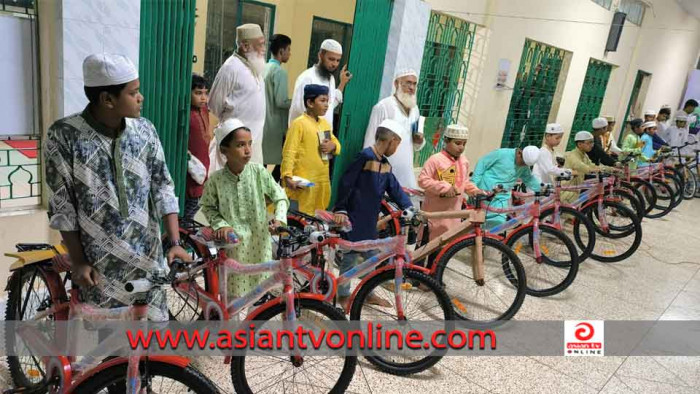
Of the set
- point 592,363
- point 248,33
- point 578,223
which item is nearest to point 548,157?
point 578,223

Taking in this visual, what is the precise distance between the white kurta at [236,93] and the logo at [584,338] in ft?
9.30

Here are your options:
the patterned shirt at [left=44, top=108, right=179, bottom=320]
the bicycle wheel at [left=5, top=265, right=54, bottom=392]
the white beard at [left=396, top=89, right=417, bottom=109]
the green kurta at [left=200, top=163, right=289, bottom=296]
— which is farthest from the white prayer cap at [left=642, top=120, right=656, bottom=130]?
the bicycle wheel at [left=5, top=265, right=54, bottom=392]

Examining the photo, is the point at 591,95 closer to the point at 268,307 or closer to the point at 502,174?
the point at 502,174

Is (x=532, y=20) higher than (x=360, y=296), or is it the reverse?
(x=532, y=20)

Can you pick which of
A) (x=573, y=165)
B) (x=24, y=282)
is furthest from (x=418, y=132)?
(x=24, y=282)

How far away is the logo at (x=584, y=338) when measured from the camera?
3.45 meters

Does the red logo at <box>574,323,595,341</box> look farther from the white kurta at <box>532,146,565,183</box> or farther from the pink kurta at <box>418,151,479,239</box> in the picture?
the white kurta at <box>532,146,565,183</box>

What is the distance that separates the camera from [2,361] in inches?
102

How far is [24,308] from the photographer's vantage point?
233 centimetres

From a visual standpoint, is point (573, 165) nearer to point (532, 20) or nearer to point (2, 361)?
point (532, 20)

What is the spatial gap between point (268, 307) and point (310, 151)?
160 centimetres

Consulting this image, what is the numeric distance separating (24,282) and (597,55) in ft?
36.0

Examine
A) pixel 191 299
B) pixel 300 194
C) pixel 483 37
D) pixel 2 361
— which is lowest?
pixel 2 361

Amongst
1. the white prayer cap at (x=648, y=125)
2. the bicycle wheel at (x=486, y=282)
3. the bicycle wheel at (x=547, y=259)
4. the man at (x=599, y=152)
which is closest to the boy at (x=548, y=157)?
the bicycle wheel at (x=547, y=259)
